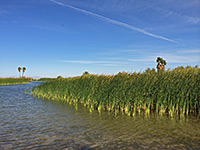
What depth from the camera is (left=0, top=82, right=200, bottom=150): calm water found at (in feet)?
21.7

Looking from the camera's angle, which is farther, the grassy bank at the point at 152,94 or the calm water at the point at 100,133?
the grassy bank at the point at 152,94

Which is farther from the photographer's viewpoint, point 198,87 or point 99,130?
point 198,87

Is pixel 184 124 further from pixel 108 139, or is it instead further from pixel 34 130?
pixel 34 130

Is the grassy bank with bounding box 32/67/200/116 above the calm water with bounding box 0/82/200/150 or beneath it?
above

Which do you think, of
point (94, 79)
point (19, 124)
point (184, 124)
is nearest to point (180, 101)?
point (184, 124)

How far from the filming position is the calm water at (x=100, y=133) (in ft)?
21.7

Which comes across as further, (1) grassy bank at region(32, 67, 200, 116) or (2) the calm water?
(1) grassy bank at region(32, 67, 200, 116)

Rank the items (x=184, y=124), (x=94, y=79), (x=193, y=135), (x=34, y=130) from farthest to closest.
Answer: (x=94, y=79)
(x=184, y=124)
(x=34, y=130)
(x=193, y=135)

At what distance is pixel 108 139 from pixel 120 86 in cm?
605

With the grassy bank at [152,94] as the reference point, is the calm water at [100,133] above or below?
below

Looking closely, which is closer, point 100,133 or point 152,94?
point 100,133

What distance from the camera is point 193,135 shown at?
771 cm

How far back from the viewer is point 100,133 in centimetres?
796

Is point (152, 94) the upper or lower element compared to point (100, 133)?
upper
